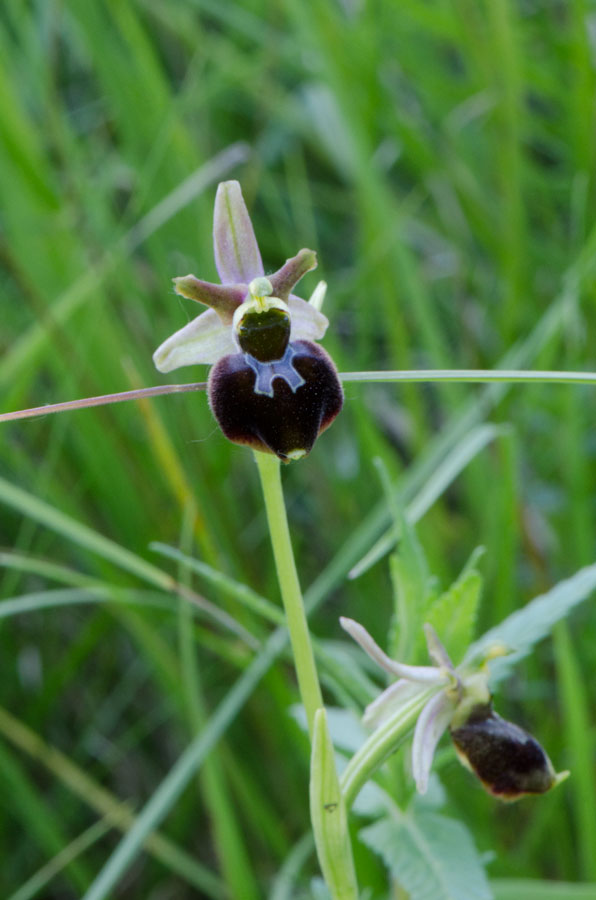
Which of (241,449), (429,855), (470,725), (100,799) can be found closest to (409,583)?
(470,725)

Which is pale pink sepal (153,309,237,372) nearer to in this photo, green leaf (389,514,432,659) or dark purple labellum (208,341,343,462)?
dark purple labellum (208,341,343,462)

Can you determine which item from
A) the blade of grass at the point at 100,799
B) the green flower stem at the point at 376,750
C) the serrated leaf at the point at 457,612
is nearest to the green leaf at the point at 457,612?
the serrated leaf at the point at 457,612

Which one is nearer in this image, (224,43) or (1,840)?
(1,840)

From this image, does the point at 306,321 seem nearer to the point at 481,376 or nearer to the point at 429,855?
the point at 481,376

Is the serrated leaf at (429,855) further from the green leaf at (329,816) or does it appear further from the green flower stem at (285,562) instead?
the green flower stem at (285,562)

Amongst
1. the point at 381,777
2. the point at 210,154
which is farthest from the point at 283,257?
the point at 381,777

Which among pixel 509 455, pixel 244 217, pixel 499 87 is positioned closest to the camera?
pixel 244 217

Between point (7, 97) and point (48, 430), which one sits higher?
point (7, 97)

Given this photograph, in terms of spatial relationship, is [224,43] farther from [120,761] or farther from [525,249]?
[120,761]
